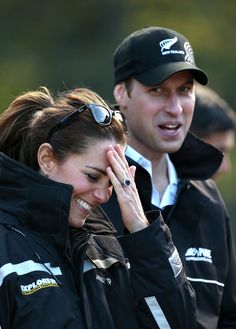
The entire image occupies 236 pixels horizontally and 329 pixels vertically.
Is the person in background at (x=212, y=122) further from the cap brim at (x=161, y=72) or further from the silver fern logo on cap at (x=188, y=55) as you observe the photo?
the cap brim at (x=161, y=72)

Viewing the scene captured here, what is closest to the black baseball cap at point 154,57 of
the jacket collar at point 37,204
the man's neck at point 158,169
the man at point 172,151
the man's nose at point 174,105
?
the man at point 172,151

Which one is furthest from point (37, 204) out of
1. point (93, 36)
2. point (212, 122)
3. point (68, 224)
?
point (93, 36)

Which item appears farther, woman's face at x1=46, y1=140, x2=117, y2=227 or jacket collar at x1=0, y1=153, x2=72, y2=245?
woman's face at x1=46, y1=140, x2=117, y2=227

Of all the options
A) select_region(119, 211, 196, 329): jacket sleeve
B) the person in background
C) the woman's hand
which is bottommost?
the person in background

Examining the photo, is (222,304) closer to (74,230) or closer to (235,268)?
(235,268)

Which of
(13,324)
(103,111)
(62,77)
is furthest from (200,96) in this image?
(62,77)

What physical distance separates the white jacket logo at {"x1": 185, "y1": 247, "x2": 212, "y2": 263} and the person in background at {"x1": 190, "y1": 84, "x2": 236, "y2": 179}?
1.45 meters

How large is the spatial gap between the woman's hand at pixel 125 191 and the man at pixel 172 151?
0.65m

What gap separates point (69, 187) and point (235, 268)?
56.9 inches

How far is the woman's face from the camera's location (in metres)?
4.54

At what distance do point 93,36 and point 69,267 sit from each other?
49.2 ft

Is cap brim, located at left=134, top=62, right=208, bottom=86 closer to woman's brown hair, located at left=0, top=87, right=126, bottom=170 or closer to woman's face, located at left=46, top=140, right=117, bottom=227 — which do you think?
woman's brown hair, located at left=0, top=87, right=126, bottom=170

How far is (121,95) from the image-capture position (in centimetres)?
565

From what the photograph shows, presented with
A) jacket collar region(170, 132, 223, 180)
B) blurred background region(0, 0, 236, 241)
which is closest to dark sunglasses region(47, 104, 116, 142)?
jacket collar region(170, 132, 223, 180)
